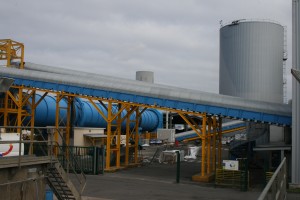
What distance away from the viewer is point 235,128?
49.9 meters

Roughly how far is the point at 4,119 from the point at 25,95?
3026mm

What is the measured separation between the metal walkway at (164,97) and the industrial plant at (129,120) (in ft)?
0.21

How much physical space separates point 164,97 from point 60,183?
41.9ft

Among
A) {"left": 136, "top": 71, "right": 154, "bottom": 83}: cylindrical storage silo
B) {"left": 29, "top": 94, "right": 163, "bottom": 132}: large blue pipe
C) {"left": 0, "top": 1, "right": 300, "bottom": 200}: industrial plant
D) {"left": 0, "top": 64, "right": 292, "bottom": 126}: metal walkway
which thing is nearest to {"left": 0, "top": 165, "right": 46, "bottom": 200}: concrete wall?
{"left": 0, "top": 1, "right": 300, "bottom": 200}: industrial plant

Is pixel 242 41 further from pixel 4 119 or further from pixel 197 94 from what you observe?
pixel 4 119

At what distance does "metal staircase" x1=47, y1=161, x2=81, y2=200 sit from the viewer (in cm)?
1382

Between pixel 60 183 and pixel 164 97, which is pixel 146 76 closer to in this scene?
pixel 164 97

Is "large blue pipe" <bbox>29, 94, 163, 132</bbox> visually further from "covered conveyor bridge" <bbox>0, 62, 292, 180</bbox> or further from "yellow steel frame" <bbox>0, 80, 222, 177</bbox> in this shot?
"covered conveyor bridge" <bbox>0, 62, 292, 180</bbox>

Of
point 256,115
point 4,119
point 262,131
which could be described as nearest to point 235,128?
point 262,131

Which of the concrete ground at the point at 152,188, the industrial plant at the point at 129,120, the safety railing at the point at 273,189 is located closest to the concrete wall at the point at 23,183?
the industrial plant at the point at 129,120

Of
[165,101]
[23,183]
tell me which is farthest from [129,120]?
[23,183]

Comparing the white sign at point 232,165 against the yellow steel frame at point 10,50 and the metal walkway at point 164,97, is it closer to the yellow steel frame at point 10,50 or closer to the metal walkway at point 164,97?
the metal walkway at point 164,97

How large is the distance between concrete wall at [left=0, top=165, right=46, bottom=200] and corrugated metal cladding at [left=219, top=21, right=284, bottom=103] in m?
38.5

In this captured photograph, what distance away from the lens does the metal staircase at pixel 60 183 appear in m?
13.8
